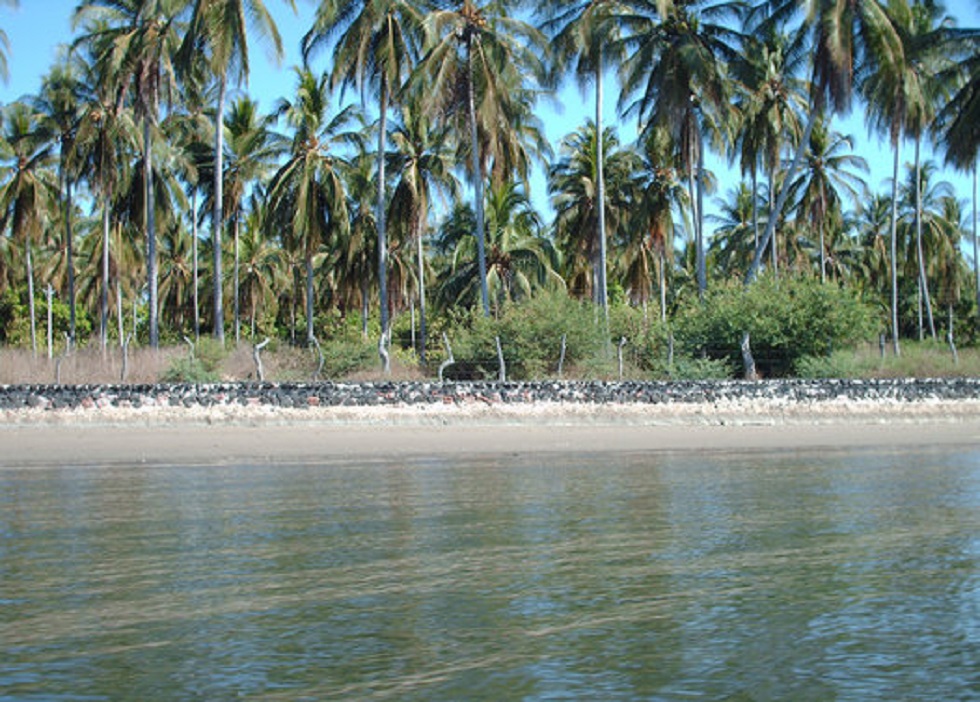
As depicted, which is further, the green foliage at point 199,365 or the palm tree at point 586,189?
the palm tree at point 586,189

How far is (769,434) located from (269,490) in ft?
36.3

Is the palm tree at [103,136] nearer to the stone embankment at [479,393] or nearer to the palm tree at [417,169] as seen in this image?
the palm tree at [417,169]

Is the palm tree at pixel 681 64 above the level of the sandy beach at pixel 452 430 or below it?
above

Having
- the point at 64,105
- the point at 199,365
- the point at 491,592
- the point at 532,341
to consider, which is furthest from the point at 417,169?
the point at 491,592

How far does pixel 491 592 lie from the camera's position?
8.16 metres

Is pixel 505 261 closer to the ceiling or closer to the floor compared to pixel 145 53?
closer to the floor

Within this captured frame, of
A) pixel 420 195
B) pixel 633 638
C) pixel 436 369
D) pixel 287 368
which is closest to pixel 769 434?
pixel 436 369

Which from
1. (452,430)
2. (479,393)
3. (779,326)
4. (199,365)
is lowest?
(452,430)

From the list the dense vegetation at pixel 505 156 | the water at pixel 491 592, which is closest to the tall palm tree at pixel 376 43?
the dense vegetation at pixel 505 156

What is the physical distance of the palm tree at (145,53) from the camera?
1243 inches

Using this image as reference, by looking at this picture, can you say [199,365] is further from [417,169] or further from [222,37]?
[417,169]

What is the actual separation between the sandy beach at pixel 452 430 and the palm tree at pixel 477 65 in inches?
344

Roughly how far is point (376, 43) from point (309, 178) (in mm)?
6167

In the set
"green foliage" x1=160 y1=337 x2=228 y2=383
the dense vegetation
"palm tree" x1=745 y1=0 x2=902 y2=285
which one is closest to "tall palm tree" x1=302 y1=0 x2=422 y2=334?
the dense vegetation
